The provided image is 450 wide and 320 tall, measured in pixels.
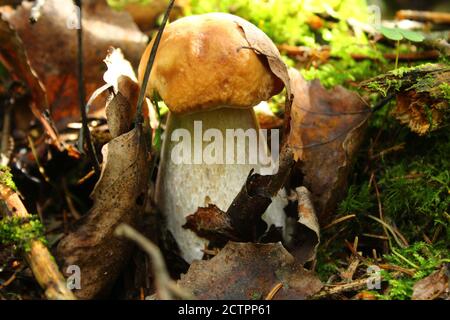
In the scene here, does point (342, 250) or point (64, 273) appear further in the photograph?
point (342, 250)

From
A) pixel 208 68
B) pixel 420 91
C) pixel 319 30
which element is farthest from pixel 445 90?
pixel 319 30

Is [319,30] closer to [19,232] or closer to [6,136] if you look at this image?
[6,136]

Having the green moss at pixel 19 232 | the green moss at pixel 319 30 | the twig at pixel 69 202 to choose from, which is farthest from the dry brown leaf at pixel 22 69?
the green moss at pixel 319 30

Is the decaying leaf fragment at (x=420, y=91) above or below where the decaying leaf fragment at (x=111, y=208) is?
above

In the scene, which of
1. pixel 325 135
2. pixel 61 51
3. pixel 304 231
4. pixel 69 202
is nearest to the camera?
pixel 304 231

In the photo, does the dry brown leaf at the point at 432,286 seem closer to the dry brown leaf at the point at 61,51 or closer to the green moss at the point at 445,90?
the green moss at the point at 445,90
